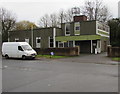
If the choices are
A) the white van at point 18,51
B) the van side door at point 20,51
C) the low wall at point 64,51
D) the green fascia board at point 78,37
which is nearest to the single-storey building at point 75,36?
the green fascia board at point 78,37

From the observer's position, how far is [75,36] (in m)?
35.1

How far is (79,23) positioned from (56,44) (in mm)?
6017

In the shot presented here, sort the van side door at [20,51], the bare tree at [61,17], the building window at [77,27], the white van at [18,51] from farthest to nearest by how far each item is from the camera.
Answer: the bare tree at [61,17], the building window at [77,27], the van side door at [20,51], the white van at [18,51]

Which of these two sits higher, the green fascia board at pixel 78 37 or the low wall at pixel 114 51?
the green fascia board at pixel 78 37

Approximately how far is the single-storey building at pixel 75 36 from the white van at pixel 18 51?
1133 cm

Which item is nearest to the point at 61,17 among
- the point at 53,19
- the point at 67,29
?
the point at 53,19

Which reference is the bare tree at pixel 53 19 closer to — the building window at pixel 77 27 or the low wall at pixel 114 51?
the building window at pixel 77 27

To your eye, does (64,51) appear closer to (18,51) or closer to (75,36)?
(75,36)

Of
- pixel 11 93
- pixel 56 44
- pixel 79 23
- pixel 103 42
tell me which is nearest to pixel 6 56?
pixel 56 44

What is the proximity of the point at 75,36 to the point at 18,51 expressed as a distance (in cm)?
1258

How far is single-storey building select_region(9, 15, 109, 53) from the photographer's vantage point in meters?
35.2

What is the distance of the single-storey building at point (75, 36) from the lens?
115 feet

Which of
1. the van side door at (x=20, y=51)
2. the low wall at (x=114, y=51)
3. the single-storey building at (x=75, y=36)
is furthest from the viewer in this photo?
the single-storey building at (x=75, y=36)

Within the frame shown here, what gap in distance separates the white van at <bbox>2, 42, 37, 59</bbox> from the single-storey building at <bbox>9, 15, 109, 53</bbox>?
11328 mm
